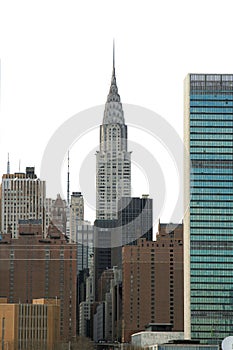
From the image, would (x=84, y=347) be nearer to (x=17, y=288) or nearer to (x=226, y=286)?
(x=226, y=286)

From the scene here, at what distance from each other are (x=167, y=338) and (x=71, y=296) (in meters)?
10.5

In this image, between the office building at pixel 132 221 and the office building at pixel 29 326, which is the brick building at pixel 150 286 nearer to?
the office building at pixel 132 221

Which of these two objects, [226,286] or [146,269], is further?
[146,269]

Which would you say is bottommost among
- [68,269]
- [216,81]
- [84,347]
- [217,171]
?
[84,347]

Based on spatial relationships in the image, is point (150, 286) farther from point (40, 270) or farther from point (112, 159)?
point (112, 159)

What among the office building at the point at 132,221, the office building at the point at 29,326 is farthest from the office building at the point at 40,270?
the office building at the point at 29,326

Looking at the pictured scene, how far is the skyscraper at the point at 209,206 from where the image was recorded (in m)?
51.2

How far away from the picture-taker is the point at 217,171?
52906 millimetres

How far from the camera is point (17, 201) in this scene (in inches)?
2598

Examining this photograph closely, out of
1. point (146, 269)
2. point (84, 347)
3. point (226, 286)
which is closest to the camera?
point (84, 347)

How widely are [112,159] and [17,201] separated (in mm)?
37060

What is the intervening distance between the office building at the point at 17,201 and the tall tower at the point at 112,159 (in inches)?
1039

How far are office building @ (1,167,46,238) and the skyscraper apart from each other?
13.7 metres

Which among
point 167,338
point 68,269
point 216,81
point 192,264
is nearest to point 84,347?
point 167,338
